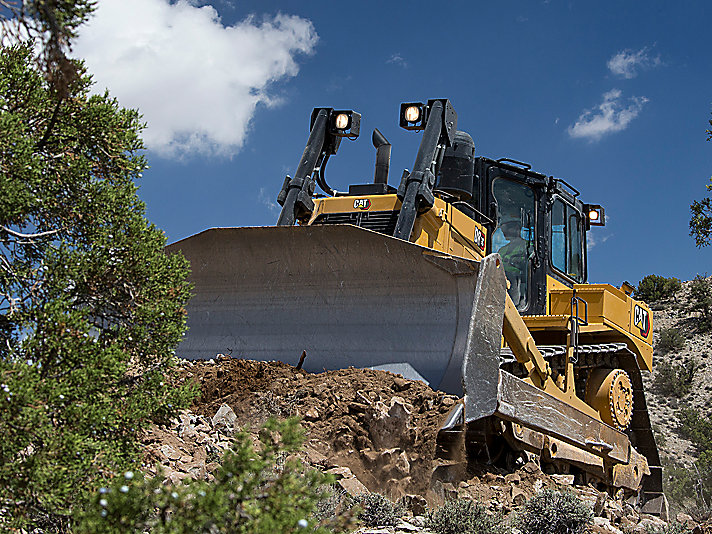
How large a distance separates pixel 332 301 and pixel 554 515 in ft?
7.90

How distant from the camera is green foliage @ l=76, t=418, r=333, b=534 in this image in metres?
2.58

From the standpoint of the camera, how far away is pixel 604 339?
906 centimetres

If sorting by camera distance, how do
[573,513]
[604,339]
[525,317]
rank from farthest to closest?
[604,339]
[525,317]
[573,513]

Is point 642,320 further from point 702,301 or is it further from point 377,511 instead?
point 702,301

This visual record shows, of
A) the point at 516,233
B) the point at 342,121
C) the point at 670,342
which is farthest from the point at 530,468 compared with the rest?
the point at 670,342

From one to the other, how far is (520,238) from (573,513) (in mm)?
3786

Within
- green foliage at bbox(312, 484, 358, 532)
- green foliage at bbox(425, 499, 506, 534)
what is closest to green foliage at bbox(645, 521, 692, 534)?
green foliage at bbox(425, 499, 506, 534)

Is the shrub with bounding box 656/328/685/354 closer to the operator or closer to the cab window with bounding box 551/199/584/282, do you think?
the cab window with bounding box 551/199/584/282

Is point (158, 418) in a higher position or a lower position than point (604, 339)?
lower

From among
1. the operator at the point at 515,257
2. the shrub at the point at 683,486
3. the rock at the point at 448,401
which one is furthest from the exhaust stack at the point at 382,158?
the shrub at the point at 683,486

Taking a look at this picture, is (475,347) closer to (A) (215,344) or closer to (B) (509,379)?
(B) (509,379)

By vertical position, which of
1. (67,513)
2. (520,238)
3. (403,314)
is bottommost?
(67,513)

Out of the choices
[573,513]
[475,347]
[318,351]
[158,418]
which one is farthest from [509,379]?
[158,418]

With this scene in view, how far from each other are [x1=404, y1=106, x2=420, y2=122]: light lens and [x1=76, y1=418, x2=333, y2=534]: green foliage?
5661mm
